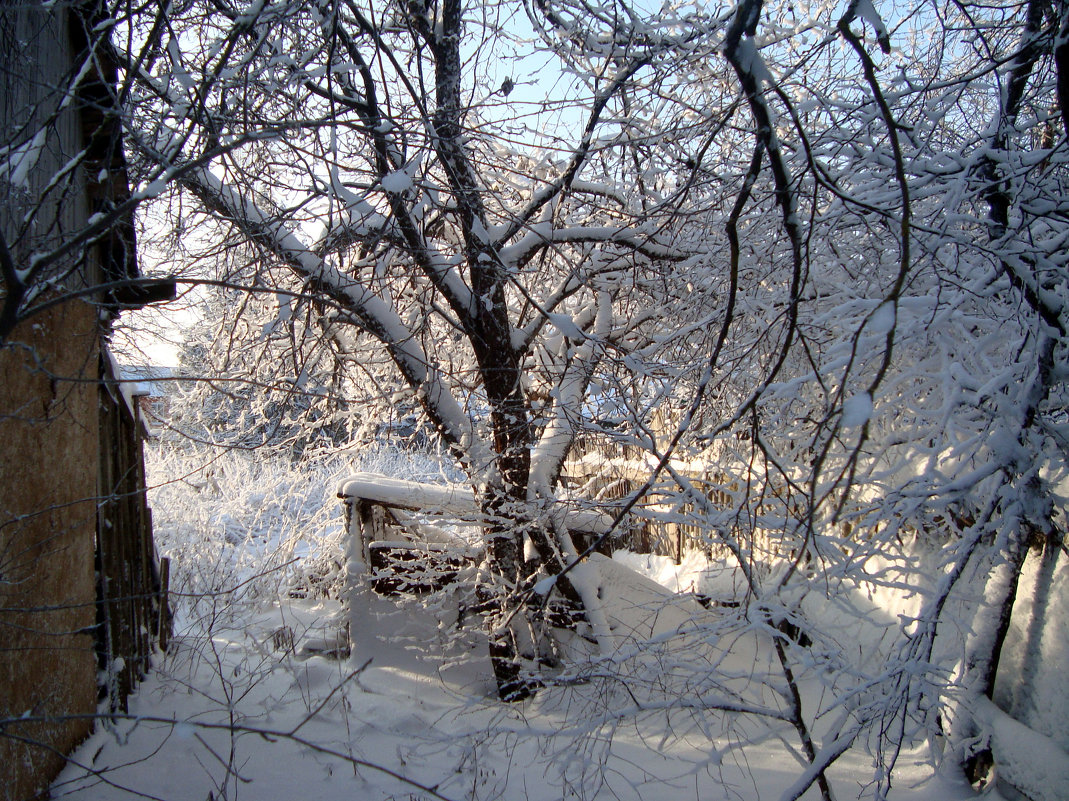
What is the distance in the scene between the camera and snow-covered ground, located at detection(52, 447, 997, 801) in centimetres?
379

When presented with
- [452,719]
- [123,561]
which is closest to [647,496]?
[452,719]

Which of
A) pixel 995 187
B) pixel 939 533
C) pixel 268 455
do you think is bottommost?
pixel 939 533

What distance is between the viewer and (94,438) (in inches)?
167

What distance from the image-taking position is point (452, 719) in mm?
5375

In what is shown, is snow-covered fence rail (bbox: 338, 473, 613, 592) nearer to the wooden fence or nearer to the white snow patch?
the wooden fence

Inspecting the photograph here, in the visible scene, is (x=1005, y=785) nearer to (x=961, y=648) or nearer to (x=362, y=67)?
(x=961, y=648)

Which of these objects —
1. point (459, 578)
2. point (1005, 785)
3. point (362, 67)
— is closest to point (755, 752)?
point (1005, 785)

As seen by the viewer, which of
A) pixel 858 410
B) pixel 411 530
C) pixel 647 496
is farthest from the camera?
pixel 411 530

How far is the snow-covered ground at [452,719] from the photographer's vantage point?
12.4 feet

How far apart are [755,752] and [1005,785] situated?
1498 mm

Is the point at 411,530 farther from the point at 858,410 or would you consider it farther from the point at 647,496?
the point at 858,410

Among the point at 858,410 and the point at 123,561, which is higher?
the point at 858,410

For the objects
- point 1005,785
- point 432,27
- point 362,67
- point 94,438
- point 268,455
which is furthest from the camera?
point 268,455

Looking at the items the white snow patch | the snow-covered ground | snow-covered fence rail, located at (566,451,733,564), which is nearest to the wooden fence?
the snow-covered ground
